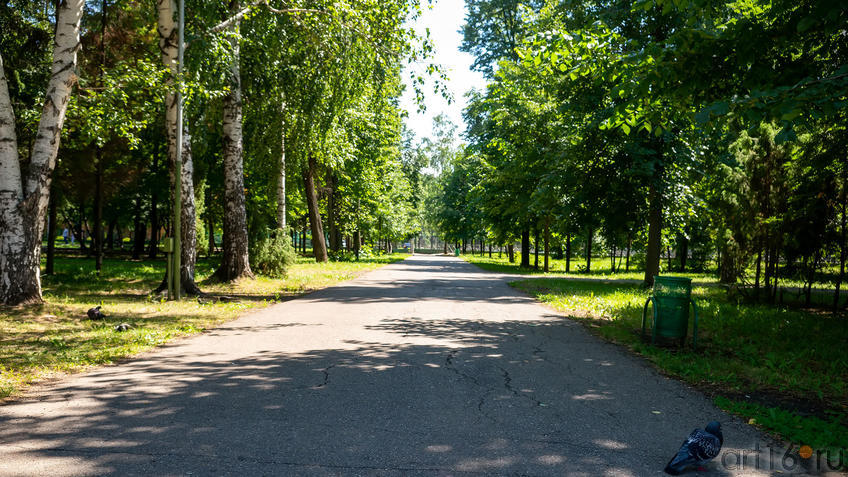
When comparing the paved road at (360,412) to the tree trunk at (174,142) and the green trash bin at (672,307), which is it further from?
the tree trunk at (174,142)

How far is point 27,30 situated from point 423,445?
681 inches

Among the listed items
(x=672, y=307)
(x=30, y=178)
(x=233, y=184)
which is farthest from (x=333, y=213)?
(x=672, y=307)

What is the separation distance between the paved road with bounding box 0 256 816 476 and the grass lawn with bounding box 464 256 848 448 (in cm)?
42

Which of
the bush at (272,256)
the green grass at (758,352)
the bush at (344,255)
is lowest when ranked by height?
the green grass at (758,352)

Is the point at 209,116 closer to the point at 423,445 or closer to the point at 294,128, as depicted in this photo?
the point at 294,128

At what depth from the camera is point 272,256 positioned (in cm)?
1700

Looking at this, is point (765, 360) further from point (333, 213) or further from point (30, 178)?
point (333, 213)

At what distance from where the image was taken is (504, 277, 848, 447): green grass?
5.39m

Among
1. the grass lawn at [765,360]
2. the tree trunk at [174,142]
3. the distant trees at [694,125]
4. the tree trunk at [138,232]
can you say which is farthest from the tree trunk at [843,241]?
the tree trunk at [138,232]

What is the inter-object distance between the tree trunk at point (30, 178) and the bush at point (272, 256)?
25.2 feet

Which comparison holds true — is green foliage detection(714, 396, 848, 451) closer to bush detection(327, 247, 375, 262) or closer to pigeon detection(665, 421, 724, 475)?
pigeon detection(665, 421, 724, 475)

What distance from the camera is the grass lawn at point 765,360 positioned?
461cm

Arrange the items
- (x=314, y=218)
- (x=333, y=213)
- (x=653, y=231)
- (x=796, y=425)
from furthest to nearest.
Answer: (x=333, y=213) < (x=314, y=218) < (x=653, y=231) < (x=796, y=425)

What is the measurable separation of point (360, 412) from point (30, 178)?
338 inches
